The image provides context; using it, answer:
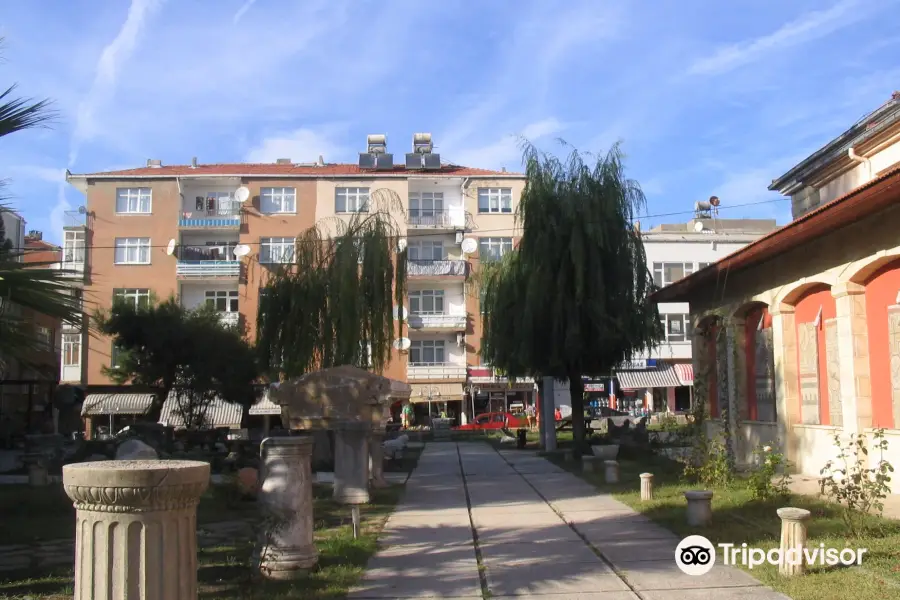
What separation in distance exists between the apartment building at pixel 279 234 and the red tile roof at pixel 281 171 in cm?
12

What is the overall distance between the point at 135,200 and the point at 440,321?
1943 cm

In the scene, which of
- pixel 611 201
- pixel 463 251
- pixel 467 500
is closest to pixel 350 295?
pixel 611 201

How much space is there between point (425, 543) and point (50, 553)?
401 cm

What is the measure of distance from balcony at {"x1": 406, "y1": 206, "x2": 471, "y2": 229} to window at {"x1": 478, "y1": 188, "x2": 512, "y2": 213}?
1.25 meters

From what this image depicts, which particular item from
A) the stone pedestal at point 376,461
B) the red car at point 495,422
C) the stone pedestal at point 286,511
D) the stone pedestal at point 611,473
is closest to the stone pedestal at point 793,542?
the stone pedestal at point 286,511

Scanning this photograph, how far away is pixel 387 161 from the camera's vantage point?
51.5 m

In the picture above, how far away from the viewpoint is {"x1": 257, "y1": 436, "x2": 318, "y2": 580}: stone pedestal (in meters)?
7.53

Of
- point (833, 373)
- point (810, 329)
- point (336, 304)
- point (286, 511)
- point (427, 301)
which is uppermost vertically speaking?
point (427, 301)

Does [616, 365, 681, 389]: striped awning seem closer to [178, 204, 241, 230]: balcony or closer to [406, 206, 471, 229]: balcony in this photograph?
[406, 206, 471, 229]: balcony

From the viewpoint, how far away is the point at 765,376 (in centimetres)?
1566

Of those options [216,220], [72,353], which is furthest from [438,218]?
[72,353]

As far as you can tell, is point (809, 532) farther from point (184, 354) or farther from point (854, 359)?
point (184, 354)

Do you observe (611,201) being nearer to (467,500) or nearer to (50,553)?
(467,500)

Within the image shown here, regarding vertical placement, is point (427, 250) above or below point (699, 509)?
above
